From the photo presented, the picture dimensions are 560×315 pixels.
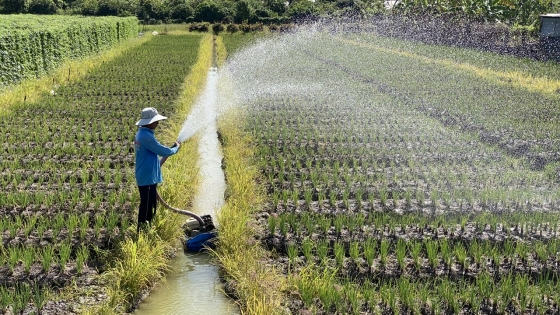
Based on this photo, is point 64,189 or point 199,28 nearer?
point 64,189

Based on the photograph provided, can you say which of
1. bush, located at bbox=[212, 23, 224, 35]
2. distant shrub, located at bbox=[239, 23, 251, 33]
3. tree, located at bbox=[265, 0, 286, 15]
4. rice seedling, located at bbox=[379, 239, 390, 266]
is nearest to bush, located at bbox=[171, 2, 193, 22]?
bush, located at bbox=[212, 23, 224, 35]

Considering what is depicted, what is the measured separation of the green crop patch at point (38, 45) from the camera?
1468cm

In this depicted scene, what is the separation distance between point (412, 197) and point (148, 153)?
356cm

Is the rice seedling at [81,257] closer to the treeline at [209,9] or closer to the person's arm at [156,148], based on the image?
the person's arm at [156,148]

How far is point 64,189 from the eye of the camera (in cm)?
732

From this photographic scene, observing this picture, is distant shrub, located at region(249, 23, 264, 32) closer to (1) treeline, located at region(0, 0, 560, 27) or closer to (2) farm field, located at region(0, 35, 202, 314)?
(1) treeline, located at region(0, 0, 560, 27)

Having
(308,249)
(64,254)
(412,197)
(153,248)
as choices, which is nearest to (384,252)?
(308,249)

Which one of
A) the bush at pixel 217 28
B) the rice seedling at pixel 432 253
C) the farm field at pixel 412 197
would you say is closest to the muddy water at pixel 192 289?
the farm field at pixel 412 197

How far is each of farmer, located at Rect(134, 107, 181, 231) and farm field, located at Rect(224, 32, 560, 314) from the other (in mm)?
1312

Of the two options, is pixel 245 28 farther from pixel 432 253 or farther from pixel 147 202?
pixel 432 253

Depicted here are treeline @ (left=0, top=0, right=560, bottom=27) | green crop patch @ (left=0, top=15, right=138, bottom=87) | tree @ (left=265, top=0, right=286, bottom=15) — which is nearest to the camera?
green crop patch @ (left=0, top=15, right=138, bottom=87)

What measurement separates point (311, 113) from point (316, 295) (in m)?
8.33

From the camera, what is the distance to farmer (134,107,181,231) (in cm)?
546

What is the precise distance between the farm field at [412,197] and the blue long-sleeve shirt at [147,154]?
1379 millimetres
